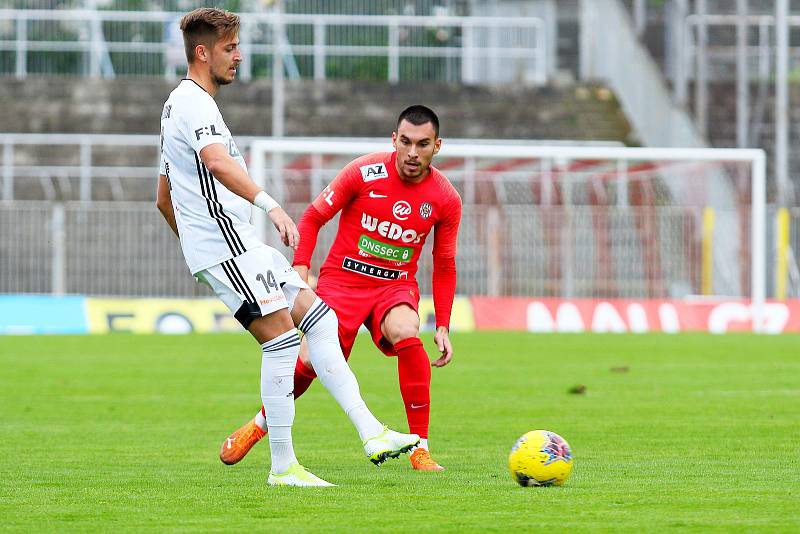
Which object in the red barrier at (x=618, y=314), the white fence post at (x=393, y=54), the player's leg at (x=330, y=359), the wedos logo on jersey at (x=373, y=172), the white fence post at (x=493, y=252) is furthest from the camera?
the white fence post at (x=393, y=54)

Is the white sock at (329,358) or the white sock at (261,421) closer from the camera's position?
the white sock at (329,358)

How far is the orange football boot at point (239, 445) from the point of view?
8.30 m

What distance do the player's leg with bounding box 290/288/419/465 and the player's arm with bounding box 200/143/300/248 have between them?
79 centimetres

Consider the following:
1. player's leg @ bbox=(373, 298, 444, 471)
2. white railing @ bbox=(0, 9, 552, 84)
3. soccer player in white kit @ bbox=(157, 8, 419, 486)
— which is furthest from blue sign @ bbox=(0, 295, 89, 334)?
soccer player in white kit @ bbox=(157, 8, 419, 486)

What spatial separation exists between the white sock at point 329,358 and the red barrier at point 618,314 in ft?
56.8

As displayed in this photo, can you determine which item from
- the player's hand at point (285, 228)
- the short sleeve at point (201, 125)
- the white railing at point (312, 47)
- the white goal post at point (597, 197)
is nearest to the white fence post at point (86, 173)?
the white goal post at point (597, 197)

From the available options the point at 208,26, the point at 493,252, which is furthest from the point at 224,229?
the point at 493,252

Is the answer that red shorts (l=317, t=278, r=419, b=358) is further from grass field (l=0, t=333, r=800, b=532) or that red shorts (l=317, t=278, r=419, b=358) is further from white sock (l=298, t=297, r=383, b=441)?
white sock (l=298, t=297, r=383, b=441)

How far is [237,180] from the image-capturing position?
704cm

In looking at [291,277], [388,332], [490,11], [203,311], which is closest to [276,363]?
[291,277]

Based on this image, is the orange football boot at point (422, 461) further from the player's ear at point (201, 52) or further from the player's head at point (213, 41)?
the player's ear at point (201, 52)

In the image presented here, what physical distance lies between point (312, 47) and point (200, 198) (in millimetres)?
30541

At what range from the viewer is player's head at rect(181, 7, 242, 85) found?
7398mm

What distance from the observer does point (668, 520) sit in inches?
244
